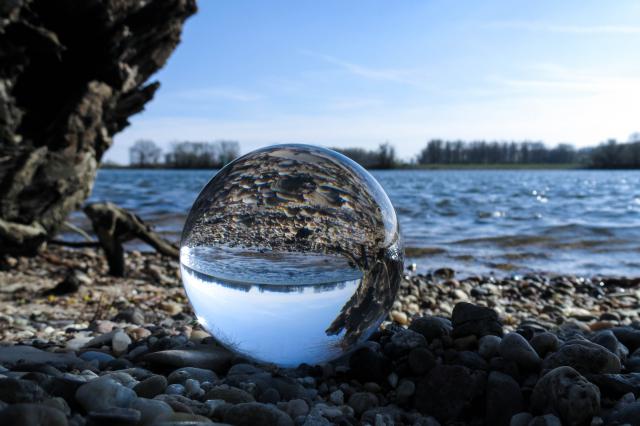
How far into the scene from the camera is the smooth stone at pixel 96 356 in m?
3.01

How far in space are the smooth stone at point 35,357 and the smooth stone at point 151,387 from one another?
25.0 inches

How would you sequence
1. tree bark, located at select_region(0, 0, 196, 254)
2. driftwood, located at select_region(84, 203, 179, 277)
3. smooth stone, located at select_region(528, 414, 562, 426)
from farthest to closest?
driftwood, located at select_region(84, 203, 179, 277) → tree bark, located at select_region(0, 0, 196, 254) → smooth stone, located at select_region(528, 414, 562, 426)

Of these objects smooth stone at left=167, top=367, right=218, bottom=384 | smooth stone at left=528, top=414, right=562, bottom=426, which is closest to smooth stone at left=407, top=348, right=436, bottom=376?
smooth stone at left=528, top=414, right=562, bottom=426

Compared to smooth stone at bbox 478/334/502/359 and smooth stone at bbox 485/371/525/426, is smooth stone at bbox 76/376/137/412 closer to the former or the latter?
smooth stone at bbox 485/371/525/426

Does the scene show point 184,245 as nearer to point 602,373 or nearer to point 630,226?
point 602,373

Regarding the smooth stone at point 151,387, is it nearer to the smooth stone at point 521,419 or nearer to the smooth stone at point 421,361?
the smooth stone at point 421,361

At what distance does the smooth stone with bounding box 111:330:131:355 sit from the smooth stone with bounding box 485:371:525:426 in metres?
2.02

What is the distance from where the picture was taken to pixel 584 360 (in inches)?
104

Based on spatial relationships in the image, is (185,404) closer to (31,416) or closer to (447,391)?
(31,416)

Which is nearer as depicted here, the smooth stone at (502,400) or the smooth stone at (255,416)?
the smooth stone at (255,416)

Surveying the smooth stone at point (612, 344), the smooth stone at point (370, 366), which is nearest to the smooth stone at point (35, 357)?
the smooth stone at point (370, 366)

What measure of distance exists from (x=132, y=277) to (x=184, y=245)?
4587mm

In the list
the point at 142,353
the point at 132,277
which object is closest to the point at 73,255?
the point at 132,277

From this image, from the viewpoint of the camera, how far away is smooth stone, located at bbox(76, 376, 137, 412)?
6.87 ft
